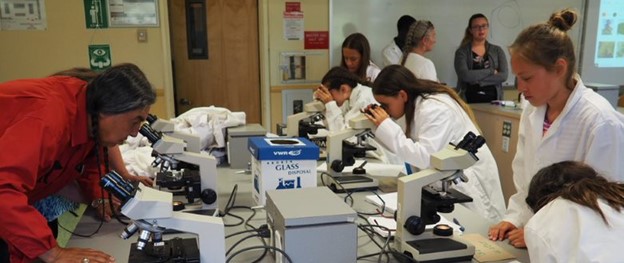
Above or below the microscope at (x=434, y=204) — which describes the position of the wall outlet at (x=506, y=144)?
below

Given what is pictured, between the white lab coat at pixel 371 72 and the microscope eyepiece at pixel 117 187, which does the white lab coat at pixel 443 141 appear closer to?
the microscope eyepiece at pixel 117 187

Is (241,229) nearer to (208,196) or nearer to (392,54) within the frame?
(208,196)

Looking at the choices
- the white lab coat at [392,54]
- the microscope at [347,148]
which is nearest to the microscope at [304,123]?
the microscope at [347,148]

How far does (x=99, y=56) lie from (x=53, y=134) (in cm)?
280

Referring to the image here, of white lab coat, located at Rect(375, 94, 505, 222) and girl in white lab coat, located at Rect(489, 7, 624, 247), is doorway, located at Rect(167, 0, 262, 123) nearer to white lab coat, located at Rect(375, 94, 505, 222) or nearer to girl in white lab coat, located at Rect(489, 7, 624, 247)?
white lab coat, located at Rect(375, 94, 505, 222)

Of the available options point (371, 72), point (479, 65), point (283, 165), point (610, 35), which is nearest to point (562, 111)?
point (283, 165)

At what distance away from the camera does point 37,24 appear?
3.58 m

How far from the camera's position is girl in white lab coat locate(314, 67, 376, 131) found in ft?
9.03

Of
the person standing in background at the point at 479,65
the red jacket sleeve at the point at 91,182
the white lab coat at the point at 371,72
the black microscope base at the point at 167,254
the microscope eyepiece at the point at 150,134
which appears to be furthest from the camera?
the person standing in background at the point at 479,65

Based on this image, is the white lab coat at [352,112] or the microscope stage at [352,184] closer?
the microscope stage at [352,184]

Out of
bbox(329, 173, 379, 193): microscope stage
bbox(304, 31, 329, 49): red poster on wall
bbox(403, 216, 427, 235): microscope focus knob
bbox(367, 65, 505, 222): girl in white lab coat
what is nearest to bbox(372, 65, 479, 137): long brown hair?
bbox(367, 65, 505, 222): girl in white lab coat

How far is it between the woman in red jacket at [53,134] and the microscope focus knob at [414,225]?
772 mm

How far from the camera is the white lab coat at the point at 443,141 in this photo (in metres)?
1.82

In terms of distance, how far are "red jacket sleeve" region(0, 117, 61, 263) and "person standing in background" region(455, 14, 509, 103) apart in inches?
131
